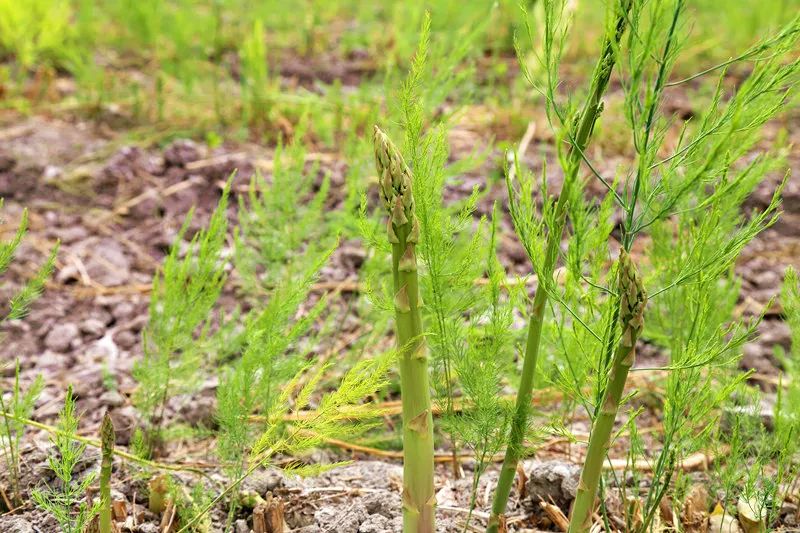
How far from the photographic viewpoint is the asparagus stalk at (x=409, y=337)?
3.96 ft

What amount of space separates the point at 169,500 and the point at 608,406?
0.90 m

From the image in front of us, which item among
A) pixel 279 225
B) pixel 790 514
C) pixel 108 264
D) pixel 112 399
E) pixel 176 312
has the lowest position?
pixel 790 514

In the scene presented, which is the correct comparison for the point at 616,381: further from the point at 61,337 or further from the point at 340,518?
the point at 61,337

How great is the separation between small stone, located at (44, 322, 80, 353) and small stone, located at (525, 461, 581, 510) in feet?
5.10

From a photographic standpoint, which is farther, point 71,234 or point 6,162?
point 6,162

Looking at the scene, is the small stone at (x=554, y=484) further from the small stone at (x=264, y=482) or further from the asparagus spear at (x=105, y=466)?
the asparagus spear at (x=105, y=466)

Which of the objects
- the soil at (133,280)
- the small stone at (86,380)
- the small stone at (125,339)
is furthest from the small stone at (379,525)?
the small stone at (125,339)

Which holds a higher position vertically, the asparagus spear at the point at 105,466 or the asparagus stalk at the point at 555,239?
the asparagus stalk at the point at 555,239

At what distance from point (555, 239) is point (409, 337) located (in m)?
0.25

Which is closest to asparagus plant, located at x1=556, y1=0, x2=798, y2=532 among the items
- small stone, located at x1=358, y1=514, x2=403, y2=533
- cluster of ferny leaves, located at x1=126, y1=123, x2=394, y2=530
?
cluster of ferny leaves, located at x1=126, y1=123, x2=394, y2=530

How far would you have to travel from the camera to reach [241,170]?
3398 mm

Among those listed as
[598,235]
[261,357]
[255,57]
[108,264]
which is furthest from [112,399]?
[255,57]

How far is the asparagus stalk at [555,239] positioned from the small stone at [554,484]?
290mm

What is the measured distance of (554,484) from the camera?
5.58ft
